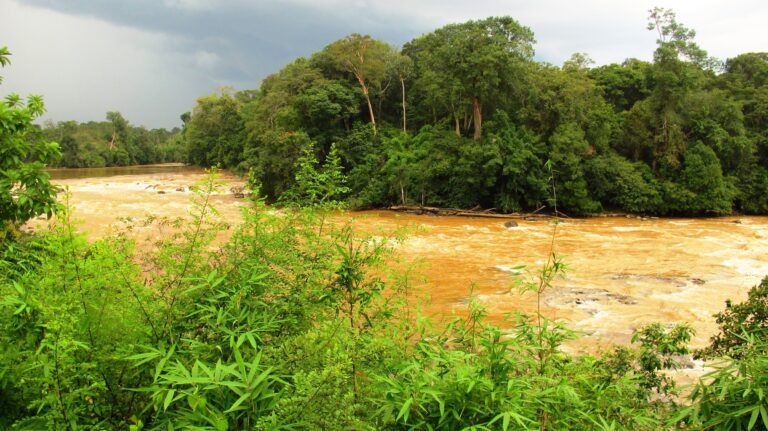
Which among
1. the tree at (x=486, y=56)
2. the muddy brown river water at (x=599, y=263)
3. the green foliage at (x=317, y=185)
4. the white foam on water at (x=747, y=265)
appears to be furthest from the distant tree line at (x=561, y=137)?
the green foliage at (x=317, y=185)

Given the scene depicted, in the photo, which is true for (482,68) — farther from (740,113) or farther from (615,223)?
(740,113)

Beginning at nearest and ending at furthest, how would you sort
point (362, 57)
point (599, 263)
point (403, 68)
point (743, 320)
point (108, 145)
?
point (743, 320) < point (599, 263) < point (362, 57) < point (403, 68) < point (108, 145)

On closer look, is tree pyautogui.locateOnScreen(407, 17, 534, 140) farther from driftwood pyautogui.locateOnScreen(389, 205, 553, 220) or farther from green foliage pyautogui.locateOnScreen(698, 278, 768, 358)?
green foliage pyautogui.locateOnScreen(698, 278, 768, 358)

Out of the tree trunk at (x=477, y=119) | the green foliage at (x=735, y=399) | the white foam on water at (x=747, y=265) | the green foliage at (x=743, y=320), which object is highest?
the tree trunk at (x=477, y=119)

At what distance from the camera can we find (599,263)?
12266 millimetres

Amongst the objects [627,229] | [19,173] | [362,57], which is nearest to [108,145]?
[362,57]

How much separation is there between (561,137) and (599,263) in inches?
357

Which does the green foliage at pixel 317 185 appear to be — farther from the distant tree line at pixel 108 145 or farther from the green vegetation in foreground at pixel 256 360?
the distant tree line at pixel 108 145

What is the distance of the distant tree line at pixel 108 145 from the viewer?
50594 mm

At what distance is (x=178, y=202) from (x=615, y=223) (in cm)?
2052

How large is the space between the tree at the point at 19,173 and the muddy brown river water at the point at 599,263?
0.84 meters

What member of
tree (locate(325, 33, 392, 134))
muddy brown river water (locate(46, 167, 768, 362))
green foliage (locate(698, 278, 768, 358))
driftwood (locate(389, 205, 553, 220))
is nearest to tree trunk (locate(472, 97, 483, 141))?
driftwood (locate(389, 205, 553, 220))

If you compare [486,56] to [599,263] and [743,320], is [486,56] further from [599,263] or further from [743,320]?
[743,320]

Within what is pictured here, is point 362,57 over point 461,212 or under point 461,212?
over
